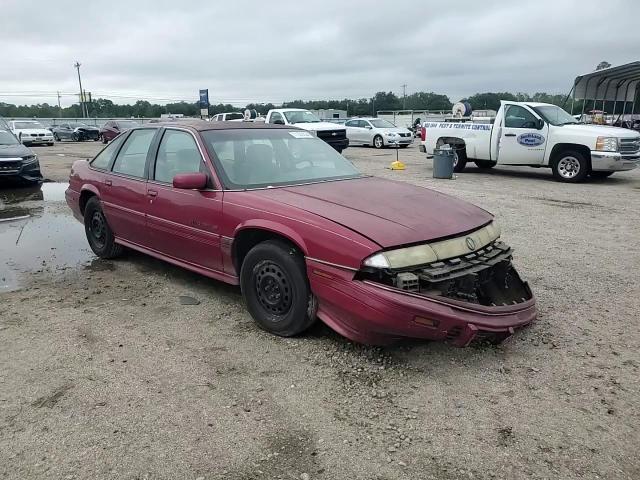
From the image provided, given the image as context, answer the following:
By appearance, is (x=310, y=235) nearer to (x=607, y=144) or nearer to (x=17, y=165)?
(x=17, y=165)

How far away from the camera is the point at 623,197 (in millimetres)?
10219

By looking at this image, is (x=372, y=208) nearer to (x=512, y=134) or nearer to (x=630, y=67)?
(x=512, y=134)

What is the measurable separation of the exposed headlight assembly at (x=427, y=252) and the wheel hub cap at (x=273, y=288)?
744 millimetres

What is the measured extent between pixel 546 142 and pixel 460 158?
2.53m

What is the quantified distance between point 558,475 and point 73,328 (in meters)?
3.43

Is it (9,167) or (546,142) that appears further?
(546,142)

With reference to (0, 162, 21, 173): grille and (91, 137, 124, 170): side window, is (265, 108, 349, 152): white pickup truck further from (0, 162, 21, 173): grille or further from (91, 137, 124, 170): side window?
(91, 137, 124, 170): side window

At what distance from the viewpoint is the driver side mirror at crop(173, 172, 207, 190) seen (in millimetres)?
4098

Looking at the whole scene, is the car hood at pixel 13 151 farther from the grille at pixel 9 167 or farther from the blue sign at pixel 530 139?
the blue sign at pixel 530 139

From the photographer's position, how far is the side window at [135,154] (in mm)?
5137

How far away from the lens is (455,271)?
10.9 ft

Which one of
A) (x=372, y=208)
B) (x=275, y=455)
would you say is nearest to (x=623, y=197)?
(x=372, y=208)

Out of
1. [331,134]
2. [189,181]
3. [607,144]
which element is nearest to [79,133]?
[331,134]

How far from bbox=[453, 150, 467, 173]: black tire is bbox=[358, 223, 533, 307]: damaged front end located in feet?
35.9
